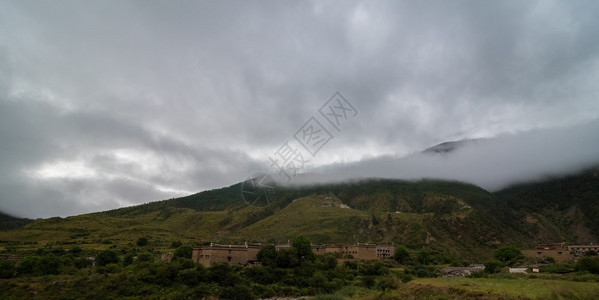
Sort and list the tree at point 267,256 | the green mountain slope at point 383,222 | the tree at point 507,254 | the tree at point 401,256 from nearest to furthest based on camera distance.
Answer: the tree at point 267,256 < the tree at point 401,256 < the tree at point 507,254 < the green mountain slope at point 383,222

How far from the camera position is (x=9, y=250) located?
79188 mm

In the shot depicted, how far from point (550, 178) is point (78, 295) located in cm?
20972

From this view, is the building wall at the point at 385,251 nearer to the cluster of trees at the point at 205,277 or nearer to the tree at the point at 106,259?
the cluster of trees at the point at 205,277

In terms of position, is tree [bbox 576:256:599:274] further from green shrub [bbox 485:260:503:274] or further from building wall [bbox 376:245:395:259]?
building wall [bbox 376:245:395:259]

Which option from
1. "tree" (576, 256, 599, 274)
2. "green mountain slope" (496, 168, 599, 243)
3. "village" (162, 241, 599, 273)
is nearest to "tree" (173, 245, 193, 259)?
"village" (162, 241, 599, 273)

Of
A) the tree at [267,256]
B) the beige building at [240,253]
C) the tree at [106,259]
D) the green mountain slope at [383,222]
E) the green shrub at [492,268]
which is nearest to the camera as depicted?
the green shrub at [492,268]

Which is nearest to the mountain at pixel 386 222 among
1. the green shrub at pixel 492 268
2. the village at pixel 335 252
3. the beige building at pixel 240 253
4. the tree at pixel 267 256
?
the village at pixel 335 252

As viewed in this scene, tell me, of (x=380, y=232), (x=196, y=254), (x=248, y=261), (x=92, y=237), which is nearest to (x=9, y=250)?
(x=92, y=237)

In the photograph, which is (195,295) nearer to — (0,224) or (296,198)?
(296,198)

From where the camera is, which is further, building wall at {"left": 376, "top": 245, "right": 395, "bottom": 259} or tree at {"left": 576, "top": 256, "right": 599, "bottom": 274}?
building wall at {"left": 376, "top": 245, "right": 395, "bottom": 259}

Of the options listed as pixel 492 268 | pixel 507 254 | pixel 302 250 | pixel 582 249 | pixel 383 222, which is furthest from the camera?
pixel 383 222

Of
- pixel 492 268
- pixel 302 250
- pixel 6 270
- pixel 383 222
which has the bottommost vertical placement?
pixel 492 268

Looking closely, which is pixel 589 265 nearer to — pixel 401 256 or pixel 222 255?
pixel 401 256

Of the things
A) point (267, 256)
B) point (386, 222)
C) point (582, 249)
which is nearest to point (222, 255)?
point (267, 256)
